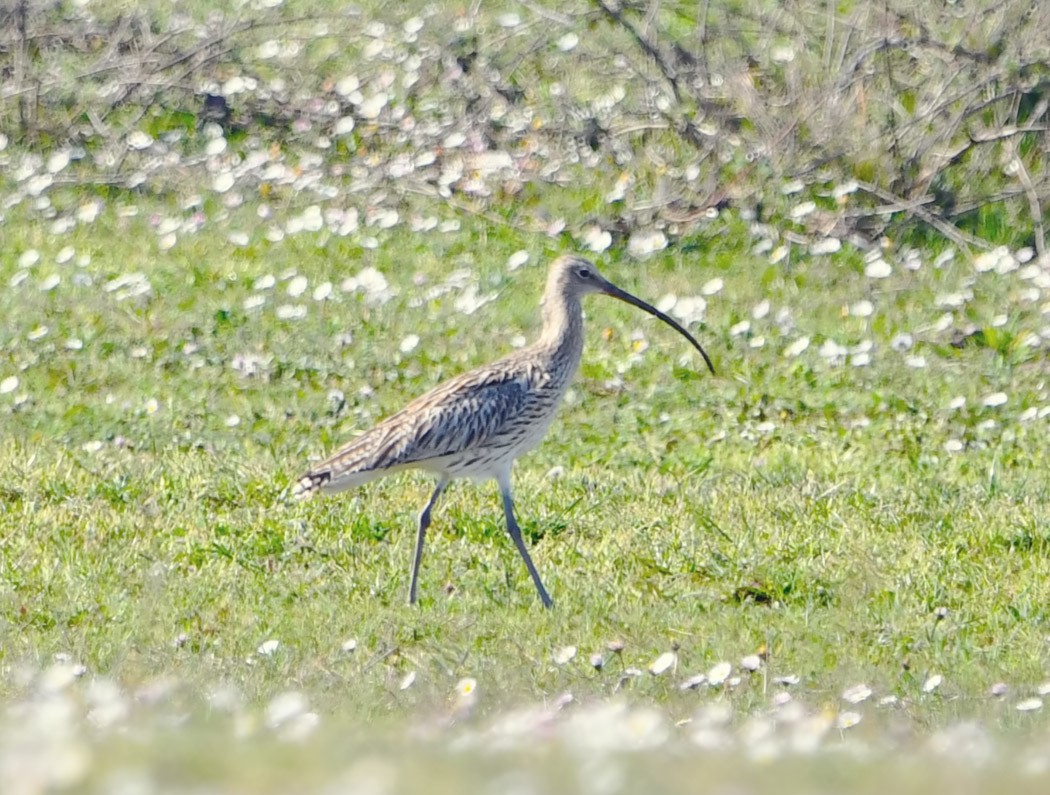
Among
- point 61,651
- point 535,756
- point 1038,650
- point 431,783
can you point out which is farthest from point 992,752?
point 61,651

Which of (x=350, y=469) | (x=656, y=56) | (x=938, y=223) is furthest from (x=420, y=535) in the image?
(x=656, y=56)

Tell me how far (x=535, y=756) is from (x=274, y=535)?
417cm

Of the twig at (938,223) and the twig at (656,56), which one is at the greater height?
the twig at (656,56)

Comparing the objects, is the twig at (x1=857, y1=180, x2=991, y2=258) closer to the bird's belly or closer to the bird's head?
the bird's head

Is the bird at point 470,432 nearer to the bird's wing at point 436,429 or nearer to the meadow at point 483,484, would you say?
the bird's wing at point 436,429

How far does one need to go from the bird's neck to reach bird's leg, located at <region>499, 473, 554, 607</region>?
0.62m

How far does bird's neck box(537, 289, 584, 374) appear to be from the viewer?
818cm

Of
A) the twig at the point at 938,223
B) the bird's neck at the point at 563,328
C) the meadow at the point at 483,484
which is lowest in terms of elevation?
the twig at the point at 938,223

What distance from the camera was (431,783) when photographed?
3.10 meters

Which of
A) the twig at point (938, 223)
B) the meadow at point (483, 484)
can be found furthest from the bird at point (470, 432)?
the twig at point (938, 223)

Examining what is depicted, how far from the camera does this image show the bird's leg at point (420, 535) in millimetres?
7039

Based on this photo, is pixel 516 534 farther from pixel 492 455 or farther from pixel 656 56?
pixel 656 56

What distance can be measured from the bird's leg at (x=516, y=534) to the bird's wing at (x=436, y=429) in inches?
8.6

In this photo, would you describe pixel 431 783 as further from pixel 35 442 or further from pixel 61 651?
pixel 35 442
